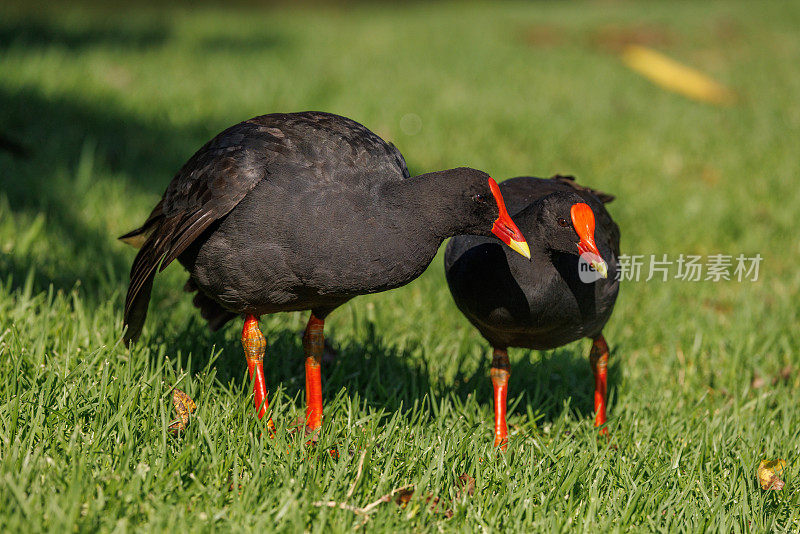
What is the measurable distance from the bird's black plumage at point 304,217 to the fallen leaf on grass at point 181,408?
0.45 m

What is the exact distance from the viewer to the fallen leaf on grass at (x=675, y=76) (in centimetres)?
1158

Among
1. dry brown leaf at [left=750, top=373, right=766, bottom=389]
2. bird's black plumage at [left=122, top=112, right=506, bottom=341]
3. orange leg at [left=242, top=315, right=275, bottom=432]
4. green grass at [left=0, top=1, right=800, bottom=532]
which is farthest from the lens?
dry brown leaf at [left=750, top=373, right=766, bottom=389]

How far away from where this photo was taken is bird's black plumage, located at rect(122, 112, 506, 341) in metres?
3.18

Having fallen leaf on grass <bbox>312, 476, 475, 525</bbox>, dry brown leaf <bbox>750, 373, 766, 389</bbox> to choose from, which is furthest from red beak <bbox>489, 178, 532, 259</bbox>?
dry brown leaf <bbox>750, 373, 766, 389</bbox>

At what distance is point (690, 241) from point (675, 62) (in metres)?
7.81

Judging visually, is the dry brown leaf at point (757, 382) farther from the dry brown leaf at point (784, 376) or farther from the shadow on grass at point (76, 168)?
the shadow on grass at point (76, 168)

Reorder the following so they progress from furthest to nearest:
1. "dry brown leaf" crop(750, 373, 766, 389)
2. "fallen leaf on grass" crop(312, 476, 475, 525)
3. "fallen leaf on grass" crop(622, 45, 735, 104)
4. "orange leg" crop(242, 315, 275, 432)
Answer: "fallen leaf on grass" crop(622, 45, 735, 104), "dry brown leaf" crop(750, 373, 766, 389), "orange leg" crop(242, 315, 275, 432), "fallen leaf on grass" crop(312, 476, 475, 525)

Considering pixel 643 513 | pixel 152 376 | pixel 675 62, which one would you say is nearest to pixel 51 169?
pixel 152 376

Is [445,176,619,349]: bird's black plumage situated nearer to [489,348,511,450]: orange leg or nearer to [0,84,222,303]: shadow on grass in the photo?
[489,348,511,450]: orange leg

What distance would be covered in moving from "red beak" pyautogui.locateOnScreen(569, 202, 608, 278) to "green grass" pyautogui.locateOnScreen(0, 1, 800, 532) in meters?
0.82

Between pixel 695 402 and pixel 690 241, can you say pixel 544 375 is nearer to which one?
pixel 695 402

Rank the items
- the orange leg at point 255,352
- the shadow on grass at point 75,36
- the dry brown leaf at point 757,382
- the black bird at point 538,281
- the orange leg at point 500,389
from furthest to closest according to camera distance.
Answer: the shadow on grass at point 75,36 < the dry brown leaf at point 757,382 < the orange leg at point 500,389 < the orange leg at point 255,352 < the black bird at point 538,281

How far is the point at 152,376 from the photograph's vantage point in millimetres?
3475

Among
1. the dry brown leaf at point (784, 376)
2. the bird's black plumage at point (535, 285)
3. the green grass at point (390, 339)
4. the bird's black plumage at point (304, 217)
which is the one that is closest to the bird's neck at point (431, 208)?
the bird's black plumage at point (304, 217)
